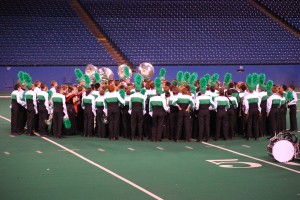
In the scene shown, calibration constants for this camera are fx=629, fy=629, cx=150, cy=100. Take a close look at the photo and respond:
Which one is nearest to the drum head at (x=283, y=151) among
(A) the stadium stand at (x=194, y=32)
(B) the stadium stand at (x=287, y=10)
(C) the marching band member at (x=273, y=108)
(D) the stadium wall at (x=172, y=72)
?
(C) the marching band member at (x=273, y=108)

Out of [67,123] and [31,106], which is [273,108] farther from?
[31,106]

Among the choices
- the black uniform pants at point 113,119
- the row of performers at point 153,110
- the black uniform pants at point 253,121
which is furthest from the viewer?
the black uniform pants at point 253,121

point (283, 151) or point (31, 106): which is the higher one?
point (31, 106)

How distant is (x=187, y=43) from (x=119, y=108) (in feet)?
65.6

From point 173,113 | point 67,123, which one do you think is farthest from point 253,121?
point 67,123

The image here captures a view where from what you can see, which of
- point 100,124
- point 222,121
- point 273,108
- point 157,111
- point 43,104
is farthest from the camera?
point 273,108

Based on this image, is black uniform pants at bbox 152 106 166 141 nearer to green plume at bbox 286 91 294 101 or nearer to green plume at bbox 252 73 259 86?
green plume at bbox 252 73 259 86

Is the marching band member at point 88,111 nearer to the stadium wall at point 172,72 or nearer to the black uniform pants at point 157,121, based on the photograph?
the black uniform pants at point 157,121

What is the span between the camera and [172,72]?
35.2 meters

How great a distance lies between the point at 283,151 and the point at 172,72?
74.2ft

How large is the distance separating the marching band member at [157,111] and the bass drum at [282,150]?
399 centimetres

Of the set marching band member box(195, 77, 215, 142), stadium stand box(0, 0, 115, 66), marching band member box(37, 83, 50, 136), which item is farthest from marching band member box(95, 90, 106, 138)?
stadium stand box(0, 0, 115, 66)

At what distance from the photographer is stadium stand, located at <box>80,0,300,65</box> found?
1414 inches

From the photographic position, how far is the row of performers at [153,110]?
16391 millimetres
